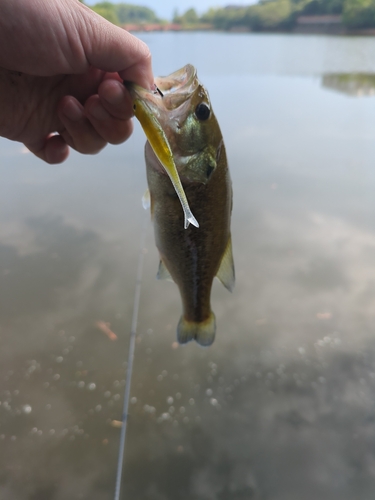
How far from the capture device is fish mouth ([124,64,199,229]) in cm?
71

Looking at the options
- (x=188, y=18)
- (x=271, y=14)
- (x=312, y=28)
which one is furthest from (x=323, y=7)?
(x=188, y=18)

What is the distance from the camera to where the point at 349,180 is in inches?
166

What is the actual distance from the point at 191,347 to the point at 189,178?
1610 millimetres

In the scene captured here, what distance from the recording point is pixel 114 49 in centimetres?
116

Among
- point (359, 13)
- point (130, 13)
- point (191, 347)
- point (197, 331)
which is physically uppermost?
point (359, 13)

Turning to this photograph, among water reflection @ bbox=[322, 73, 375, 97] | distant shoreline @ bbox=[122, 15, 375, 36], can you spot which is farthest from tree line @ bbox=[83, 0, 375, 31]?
water reflection @ bbox=[322, 73, 375, 97]

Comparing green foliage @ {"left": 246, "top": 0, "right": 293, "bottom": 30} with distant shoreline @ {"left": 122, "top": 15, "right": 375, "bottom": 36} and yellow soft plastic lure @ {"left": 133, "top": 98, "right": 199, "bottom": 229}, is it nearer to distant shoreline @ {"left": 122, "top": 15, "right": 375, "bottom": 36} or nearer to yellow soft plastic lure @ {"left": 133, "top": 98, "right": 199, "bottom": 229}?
distant shoreline @ {"left": 122, "top": 15, "right": 375, "bottom": 36}

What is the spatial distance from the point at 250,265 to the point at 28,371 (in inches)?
69.7

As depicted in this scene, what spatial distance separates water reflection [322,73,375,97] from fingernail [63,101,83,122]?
7.33 meters

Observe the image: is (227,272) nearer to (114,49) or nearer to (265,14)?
(114,49)

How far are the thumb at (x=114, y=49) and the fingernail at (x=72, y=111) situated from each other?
1.01 feet

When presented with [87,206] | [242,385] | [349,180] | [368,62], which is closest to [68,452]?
[242,385]

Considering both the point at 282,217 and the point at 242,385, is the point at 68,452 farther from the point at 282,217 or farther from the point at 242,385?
the point at 282,217

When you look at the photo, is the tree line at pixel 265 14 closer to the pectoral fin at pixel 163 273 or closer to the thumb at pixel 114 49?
the thumb at pixel 114 49
